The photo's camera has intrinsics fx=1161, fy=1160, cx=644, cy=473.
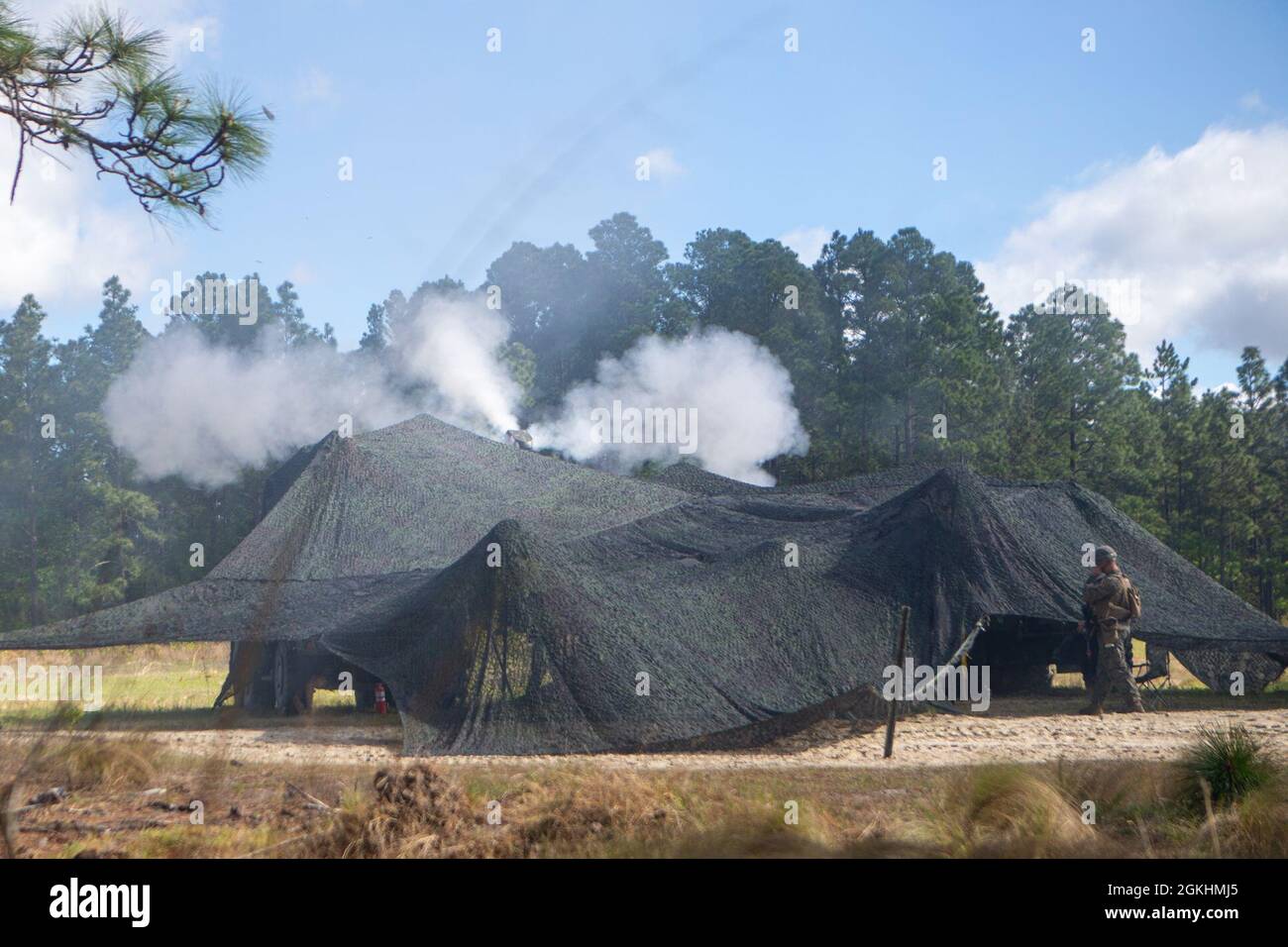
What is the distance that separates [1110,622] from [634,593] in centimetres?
510

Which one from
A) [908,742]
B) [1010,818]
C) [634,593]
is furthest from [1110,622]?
[1010,818]

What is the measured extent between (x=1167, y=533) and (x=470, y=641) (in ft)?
92.3

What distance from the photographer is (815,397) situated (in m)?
39.8

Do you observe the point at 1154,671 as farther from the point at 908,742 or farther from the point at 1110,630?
the point at 908,742

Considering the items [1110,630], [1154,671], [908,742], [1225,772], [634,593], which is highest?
[634,593]

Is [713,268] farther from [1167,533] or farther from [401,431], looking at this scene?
[401,431]

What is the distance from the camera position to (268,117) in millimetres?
7328

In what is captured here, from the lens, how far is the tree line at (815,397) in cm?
3428

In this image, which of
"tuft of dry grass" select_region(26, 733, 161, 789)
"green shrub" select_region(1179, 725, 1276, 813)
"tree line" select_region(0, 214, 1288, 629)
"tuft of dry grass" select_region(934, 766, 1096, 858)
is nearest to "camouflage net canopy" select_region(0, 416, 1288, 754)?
"tuft of dry grass" select_region(26, 733, 161, 789)

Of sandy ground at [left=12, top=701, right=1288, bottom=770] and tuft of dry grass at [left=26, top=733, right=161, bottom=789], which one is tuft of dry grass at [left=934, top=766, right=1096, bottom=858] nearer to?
sandy ground at [left=12, top=701, right=1288, bottom=770]

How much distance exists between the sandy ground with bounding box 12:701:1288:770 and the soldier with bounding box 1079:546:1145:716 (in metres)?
0.28

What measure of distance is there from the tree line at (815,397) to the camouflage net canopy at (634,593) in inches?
602

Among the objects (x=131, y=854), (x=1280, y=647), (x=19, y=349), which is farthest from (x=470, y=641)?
(x=19, y=349)

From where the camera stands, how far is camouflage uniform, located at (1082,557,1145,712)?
40.7 ft
